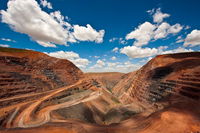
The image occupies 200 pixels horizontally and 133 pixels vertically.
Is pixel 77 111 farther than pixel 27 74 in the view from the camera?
No

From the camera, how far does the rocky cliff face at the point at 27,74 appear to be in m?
33.4

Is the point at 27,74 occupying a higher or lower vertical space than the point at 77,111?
higher

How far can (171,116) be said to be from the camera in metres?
17.3

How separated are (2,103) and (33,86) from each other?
14.4 meters

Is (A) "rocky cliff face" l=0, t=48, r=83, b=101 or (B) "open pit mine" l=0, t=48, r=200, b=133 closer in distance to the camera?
(B) "open pit mine" l=0, t=48, r=200, b=133

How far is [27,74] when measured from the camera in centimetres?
4531

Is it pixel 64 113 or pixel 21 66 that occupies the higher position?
pixel 21 66

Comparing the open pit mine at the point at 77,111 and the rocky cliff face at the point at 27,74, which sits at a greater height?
the rocky cliff face at the point at 27,74

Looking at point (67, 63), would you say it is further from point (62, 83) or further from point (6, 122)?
point (6, 122)

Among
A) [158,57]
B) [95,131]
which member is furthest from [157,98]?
[158,57]

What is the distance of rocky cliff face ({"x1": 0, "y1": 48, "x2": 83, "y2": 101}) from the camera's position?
1316 inches

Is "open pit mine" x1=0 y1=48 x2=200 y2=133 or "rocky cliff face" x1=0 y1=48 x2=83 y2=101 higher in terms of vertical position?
"rocky cliff face" x1=0 y1=48 x2=83 y2=101

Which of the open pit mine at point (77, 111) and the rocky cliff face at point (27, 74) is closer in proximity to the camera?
the open pit mine at point (77, 111)

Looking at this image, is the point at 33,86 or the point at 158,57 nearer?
the point at 33,86
